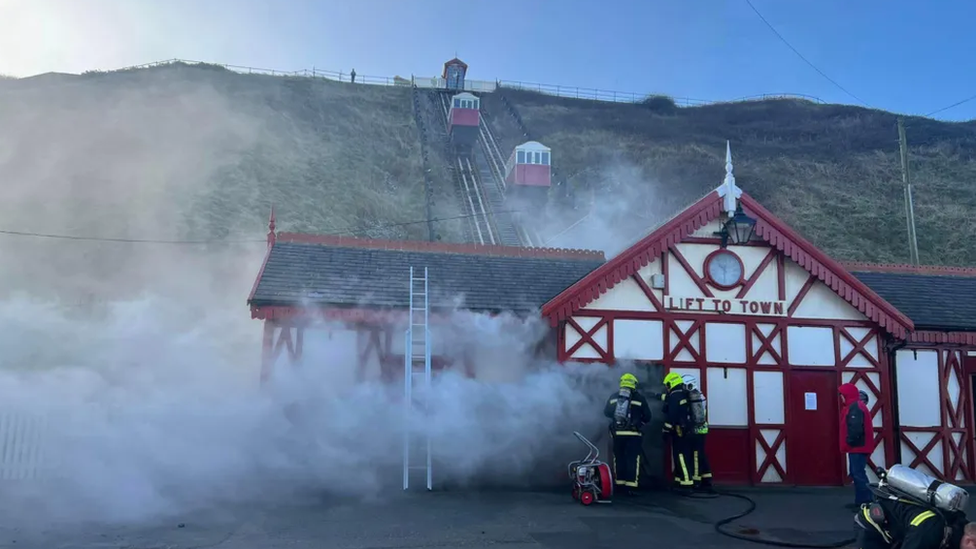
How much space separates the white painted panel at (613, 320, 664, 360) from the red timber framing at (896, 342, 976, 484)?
197 inches

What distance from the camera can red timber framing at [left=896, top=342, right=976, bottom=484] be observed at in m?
13.5

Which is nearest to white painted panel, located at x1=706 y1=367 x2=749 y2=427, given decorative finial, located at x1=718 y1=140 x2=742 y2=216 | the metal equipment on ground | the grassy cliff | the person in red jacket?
the person in red jacket

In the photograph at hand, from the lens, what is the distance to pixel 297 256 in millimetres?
14336

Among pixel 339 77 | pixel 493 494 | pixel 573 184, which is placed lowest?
pixel 493 494

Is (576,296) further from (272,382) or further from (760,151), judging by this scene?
(760,151)

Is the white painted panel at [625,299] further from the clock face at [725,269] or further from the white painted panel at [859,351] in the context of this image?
the white painted panel at [859,351]

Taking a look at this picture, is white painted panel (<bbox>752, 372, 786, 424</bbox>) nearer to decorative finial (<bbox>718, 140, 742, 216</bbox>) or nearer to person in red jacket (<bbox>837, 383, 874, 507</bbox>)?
person in red jacket (<bbox>837, 383, 874, 507</bbox>)

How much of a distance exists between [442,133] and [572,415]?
45575 millimetres

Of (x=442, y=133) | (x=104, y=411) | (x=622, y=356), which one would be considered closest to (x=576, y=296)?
(x=622, y=356)

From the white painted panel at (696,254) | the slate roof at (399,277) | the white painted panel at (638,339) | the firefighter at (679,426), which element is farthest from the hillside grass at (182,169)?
the firefighter at (679,426)

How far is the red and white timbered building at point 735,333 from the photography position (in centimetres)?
1287

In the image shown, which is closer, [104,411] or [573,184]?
[104,411]

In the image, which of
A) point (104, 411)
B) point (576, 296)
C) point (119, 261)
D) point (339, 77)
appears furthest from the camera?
point (339, 77)

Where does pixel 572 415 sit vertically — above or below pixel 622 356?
below
